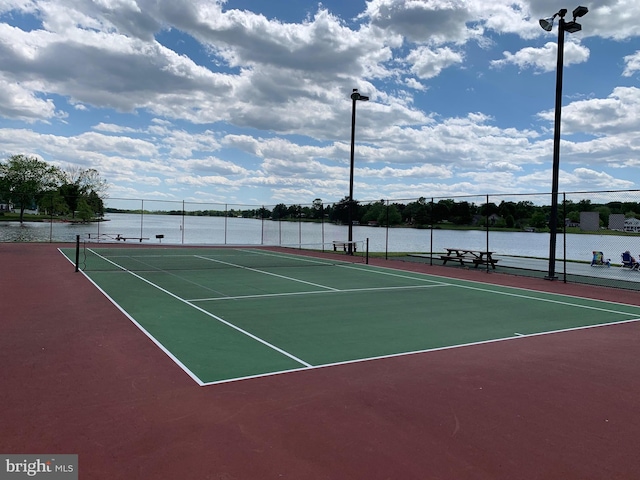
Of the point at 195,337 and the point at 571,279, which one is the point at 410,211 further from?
the point at 195,337

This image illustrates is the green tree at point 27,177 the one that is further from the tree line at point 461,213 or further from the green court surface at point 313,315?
the green court surface at point 313,315

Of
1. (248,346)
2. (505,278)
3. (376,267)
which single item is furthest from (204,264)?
(248,346)

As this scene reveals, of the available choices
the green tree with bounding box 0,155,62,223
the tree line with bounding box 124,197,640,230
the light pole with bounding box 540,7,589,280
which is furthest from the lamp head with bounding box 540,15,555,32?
the green tree with bounding box 0,155,62,223

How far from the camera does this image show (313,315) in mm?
8656

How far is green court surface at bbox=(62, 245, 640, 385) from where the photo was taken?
20.1ft

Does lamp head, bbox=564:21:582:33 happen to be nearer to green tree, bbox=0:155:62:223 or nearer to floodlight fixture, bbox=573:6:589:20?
floodlight fixture, bbox=573:6:589:20

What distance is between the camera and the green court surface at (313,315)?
6.12 m

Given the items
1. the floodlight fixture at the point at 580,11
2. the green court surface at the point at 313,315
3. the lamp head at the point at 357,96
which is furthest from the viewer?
the lamp head at the point at 357,96

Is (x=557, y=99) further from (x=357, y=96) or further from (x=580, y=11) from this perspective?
(x=357, y=96)

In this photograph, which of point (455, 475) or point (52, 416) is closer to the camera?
point (455, 475)

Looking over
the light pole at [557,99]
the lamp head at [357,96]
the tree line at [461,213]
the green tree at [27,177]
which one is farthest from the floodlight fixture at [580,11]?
the green tree at [27,177]

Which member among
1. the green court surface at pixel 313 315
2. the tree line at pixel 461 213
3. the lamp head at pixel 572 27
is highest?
the lamp head at pixel 572 27

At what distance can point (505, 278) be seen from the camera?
1548cm

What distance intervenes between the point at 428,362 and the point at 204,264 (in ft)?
44.5
